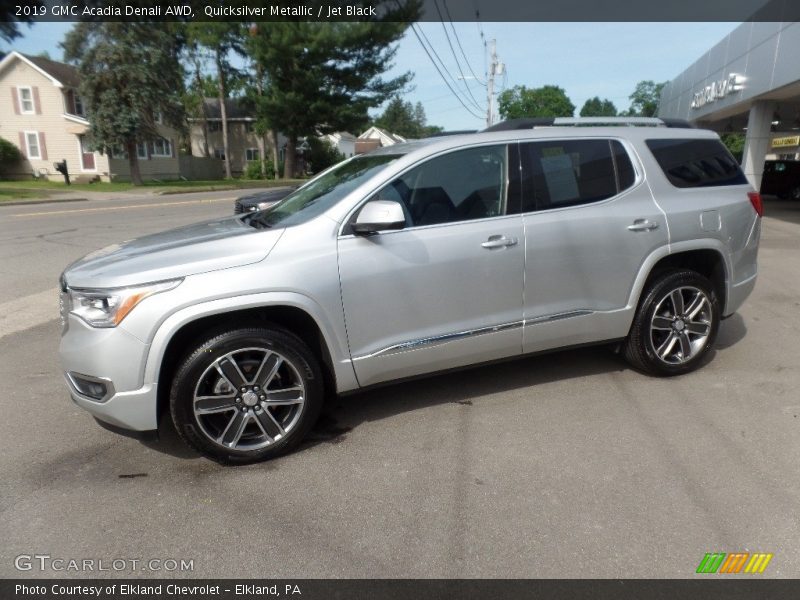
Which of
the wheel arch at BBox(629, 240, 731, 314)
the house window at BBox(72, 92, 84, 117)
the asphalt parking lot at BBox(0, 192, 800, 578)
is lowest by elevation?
the asphalt parking lot at BBox(0, 192, 800, 578)

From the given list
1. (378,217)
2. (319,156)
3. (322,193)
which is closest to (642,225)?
(378,217)

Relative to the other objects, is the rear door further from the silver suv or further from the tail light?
the tail light

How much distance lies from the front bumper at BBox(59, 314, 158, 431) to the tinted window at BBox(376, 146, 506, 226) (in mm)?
1654

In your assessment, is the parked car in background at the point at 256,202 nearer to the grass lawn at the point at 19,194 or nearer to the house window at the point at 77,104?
the grass lawn at the point at 19,194

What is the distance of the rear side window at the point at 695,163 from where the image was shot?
4.20 meters

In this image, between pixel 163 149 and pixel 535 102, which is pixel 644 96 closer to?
pixel 535 102

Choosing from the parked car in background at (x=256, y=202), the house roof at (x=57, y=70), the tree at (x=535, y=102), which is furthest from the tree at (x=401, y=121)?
the parked car in background at (x=256, y=202)

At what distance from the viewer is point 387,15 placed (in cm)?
3400

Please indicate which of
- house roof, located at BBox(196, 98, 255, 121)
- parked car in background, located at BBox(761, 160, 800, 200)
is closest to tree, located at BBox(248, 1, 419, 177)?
house roof, located at BBox(196, 98, 255, 121)

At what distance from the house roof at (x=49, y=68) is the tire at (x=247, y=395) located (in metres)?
36.9

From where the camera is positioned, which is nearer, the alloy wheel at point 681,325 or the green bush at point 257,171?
the alloy wheel at point 681,325

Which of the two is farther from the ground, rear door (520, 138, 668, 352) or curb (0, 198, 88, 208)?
rear door (520, 138, 668, 352)

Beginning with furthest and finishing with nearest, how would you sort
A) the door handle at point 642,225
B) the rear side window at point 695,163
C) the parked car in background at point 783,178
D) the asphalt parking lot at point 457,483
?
the parked car in background at point 783,178
the rear side window at point 695,163
the door handle at point 642,225
the asphalt parking lot at point 457,483

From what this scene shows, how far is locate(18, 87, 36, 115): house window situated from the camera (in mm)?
34688
